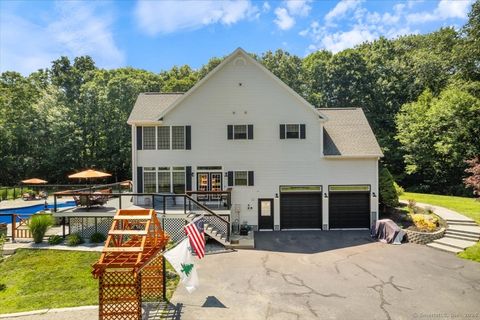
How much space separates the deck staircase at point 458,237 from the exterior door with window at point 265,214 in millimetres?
8317

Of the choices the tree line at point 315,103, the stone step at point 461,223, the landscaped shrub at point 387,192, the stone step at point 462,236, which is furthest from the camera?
the tree line at point 315,103

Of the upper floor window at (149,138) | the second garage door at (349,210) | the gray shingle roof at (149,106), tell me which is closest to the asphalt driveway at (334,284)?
the second garage door at (349,210)

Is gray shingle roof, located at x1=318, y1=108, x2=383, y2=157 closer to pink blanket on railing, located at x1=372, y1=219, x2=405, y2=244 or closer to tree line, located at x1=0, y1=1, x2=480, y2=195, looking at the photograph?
pink blanket on railing, located at x1=372, y1=219, x2=405, y2=244

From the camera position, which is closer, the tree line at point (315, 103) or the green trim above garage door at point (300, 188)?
the green trim above garage door at point (300, 188)

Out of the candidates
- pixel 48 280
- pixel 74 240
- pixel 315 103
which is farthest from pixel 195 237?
pixel 315 103

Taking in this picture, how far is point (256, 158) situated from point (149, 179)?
6.65 metres

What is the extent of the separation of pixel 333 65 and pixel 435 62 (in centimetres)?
1085

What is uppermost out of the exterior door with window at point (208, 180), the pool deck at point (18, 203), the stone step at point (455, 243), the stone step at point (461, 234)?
the exterior door with window at point (208, 180)

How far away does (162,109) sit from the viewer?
20.0 m

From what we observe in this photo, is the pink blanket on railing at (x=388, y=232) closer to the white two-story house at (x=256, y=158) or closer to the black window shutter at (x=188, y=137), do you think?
the white two-story house at (x=256, y=158)

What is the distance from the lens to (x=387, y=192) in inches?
777

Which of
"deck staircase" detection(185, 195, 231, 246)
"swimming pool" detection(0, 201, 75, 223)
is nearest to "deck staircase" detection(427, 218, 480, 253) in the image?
"deck staircase" detection(185, 195, 231, 246)

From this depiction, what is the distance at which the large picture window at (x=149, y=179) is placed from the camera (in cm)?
1853

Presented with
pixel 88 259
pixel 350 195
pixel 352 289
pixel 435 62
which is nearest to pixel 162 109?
pixel 88 259
